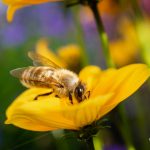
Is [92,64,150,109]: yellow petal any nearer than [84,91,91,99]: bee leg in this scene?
Yes

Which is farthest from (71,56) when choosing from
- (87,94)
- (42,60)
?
(87,94)

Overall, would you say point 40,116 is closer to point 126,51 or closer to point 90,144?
point 90,144

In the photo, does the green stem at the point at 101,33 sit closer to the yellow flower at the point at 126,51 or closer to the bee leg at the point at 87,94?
the bee leg at the point at 87,94

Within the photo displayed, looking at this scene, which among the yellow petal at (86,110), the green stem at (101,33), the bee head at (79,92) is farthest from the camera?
the green stem at (101,33)

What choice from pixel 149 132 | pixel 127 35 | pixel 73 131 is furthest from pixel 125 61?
pixel 73 131

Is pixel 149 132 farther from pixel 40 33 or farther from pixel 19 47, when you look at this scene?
pixel 40 33

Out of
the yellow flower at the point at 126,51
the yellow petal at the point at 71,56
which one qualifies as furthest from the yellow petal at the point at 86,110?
the yellow flower at the point at 126,51

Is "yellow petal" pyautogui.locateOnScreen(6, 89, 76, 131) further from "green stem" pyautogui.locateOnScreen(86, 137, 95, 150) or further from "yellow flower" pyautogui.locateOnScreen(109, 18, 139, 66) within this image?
"yellow flower" pyautogui.locateOnScreen(109, 18, 139, 66)

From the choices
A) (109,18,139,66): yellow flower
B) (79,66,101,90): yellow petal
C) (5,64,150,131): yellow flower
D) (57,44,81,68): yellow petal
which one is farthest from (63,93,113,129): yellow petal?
(109,18,139,66): yellow flower
